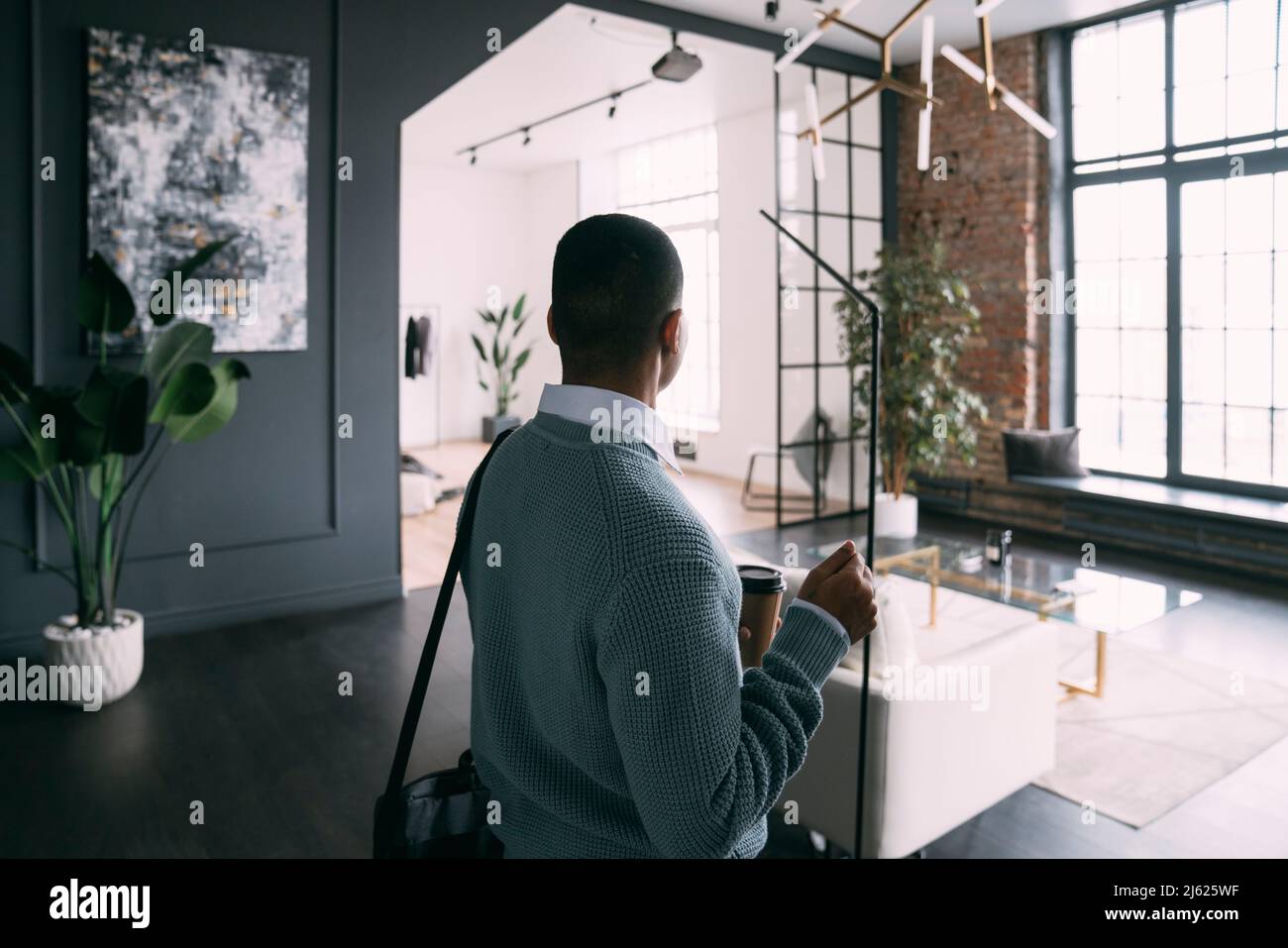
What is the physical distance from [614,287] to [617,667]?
395 millimetres

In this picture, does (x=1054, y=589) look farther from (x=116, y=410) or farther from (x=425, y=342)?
(x=425, y=342)

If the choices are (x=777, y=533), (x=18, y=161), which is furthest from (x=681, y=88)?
(x=18, y=161)

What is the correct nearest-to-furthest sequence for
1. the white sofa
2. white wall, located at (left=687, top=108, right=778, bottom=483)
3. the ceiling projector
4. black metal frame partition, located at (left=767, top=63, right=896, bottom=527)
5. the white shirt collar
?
the white shirt collar, the white sofa, the ceiling projector, black metal frame partition, located at (left=767, top=63, right=896, bottom=527), white wall, located at (left=687, top=108, right=778, bottom=483)

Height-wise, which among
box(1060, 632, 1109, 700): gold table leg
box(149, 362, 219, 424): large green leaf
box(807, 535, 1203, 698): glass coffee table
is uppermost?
box(149, 362, 219, 424): large green leaf

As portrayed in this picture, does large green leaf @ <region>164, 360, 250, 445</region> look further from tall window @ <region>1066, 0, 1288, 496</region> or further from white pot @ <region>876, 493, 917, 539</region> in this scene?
tall window @ <region>1066, 0, 1288, 496</region>

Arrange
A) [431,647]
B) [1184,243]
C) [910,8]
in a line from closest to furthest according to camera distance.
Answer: [431,647] < [910,8] < [1184,243]

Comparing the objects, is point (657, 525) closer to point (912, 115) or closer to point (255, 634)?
point (255, 634)

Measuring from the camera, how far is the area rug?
3.04 metres

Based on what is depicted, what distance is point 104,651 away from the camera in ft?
12.0

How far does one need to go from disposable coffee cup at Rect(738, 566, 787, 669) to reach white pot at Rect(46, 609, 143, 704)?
10.7ft

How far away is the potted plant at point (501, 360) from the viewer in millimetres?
11336

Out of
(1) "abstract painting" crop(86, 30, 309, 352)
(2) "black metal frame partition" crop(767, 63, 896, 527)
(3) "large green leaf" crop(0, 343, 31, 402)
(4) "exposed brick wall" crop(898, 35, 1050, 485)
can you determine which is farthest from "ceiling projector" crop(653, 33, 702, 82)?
(3) "large green leaf" crop(0, 343, 31, 402)

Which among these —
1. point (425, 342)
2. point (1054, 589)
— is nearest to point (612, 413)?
point (1054, 589)

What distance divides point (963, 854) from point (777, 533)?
4124mm
